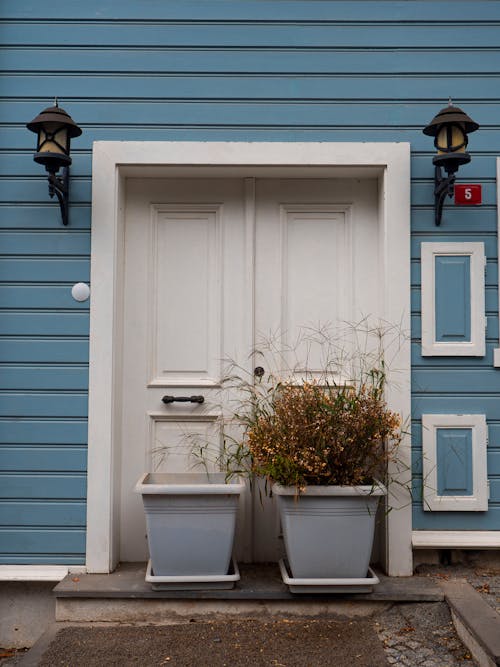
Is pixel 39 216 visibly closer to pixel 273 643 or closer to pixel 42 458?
pixel 42 458

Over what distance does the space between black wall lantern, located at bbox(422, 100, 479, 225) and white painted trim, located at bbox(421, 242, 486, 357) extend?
32cm

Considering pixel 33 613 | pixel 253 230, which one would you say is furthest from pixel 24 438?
pixel 253 230

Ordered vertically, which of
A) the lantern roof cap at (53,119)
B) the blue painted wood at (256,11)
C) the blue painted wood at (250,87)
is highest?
the blue painted wood at (256,11)

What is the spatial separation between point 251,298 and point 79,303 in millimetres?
893

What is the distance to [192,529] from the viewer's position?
2873 mm

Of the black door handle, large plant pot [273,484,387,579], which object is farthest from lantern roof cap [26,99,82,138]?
large plant pot [273,484,387,579]

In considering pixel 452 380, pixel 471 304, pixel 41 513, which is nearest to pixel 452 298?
pixel 471 304

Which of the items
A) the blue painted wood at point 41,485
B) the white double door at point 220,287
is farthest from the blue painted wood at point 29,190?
the blue painted wood at point 41,485

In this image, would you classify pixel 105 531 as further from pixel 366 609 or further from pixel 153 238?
pixel 153 238

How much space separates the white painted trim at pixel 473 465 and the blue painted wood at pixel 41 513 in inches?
68.5

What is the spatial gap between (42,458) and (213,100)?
204cm

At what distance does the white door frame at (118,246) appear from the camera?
3184 mm

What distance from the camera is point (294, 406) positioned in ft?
9.53

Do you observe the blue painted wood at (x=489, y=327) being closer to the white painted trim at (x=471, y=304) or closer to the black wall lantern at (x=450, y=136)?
the white painted trim at (x=471, y=304)
